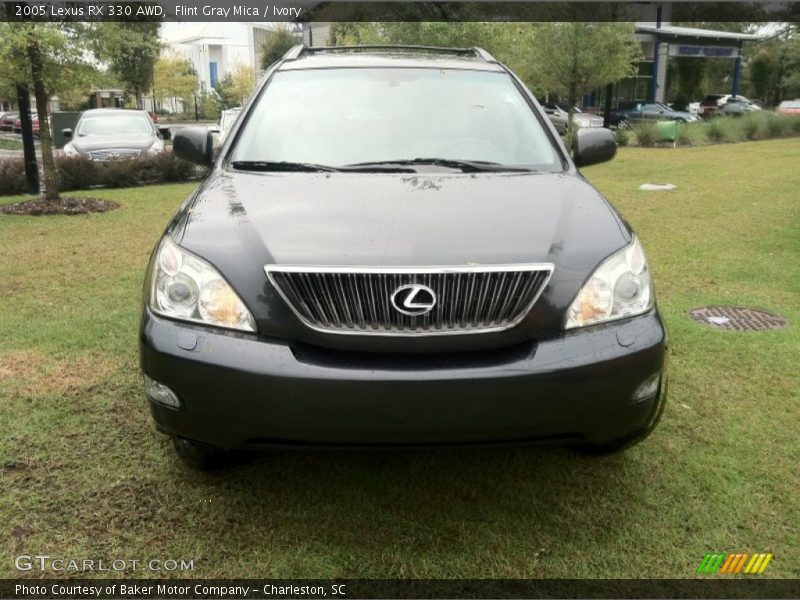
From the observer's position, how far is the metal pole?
10479 mm

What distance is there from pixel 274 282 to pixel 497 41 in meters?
19.4

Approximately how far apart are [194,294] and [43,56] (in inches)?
342

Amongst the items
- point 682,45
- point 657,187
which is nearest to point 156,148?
point 657,187

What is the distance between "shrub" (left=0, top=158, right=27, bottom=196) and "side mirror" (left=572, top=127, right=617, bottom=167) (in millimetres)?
10913

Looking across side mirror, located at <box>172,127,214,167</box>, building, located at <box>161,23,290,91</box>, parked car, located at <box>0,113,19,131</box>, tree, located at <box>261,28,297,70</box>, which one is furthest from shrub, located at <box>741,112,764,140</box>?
building, located at <box>161,23,290,91</box>

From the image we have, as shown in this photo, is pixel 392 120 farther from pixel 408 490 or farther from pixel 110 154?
pixel 110 154

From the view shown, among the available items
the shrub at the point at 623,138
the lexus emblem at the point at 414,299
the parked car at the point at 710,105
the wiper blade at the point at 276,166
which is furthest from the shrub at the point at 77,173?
the parked car at the point at 710,105

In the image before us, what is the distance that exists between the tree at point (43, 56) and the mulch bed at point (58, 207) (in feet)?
4.44

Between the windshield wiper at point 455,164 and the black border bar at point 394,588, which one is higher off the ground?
the windshield wiper at point 455,164

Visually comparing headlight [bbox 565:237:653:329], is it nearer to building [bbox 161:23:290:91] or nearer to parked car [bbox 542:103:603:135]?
parked car [bbox 542:103:603:135]

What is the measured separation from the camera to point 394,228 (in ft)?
8.12

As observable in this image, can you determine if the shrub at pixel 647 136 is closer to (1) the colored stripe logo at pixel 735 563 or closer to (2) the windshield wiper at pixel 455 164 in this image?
(2) the windshield wiper at pixel 455 164

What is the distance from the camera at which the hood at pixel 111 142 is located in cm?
1370

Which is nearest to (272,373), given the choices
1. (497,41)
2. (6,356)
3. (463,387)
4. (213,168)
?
(463,387)
